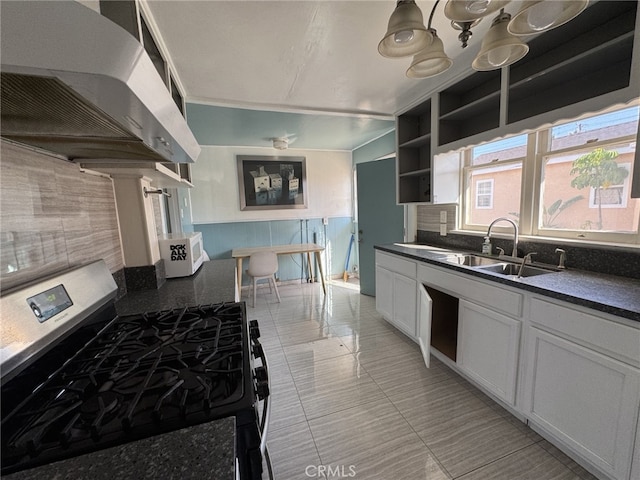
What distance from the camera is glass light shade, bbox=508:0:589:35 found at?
896 millimetres

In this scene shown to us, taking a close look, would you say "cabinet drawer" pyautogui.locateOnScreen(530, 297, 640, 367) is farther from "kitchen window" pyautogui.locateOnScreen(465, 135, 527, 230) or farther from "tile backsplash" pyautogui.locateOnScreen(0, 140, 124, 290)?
"tile backsplash" pyautogui.locateOnScreen(0, 140, 124, 290)

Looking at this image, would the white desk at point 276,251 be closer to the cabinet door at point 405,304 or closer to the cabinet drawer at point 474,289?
the cabinet door at point 405,304

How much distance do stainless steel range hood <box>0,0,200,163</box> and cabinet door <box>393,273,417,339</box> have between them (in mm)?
2192

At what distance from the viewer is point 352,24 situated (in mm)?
1444

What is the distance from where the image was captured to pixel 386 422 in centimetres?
160

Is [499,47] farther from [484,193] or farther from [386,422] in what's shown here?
[386,422]

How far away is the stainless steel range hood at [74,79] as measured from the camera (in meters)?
0.45

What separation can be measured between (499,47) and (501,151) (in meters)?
1.30

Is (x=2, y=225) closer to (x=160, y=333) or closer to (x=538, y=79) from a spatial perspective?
(x=160, y=333)

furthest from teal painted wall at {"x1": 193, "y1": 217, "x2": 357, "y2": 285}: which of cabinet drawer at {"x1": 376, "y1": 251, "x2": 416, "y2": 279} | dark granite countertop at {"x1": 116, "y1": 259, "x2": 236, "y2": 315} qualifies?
dark granite countertop at {"x1": 116, "y1": 259, "x2": 236, "y2": 315}

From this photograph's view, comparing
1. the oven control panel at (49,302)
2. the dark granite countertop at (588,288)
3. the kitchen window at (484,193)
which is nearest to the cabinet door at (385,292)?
the dark granite countertop at (588,288)

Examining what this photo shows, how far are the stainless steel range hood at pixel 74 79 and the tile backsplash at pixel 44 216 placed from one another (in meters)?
0.15

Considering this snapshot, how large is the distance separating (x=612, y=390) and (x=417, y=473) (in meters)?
0.94

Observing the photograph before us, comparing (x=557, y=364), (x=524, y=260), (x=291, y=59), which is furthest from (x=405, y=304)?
(x=291, y=59)
